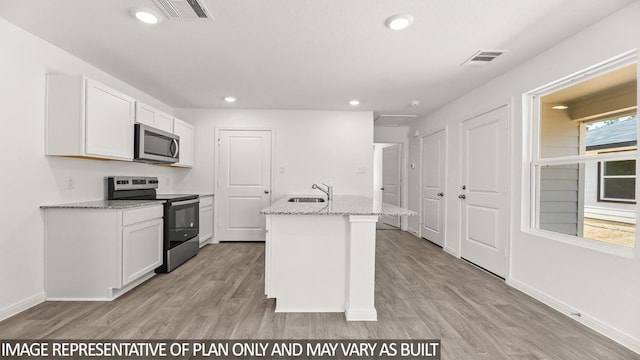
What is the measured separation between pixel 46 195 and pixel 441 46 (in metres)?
3.70

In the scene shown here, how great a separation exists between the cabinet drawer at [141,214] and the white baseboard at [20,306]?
87 cm

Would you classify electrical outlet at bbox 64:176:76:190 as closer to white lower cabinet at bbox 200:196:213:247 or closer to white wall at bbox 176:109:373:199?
white lower cabinet at bbox 200:196:213:247

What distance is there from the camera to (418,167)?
17.6ft

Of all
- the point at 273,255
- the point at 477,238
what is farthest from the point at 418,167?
the point at 273,255

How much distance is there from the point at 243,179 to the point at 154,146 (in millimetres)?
1565

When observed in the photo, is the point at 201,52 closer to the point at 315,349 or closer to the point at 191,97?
the point at 191,97

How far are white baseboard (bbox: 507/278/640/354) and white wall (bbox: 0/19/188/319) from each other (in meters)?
4.37

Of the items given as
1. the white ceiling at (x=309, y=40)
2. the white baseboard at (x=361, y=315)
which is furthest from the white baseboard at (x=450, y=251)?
the white baseboard at (x=361, y=315)

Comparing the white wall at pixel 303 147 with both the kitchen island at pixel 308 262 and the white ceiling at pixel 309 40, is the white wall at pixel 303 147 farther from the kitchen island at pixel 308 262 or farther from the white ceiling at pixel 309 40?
the kitchen island at pixel 308 262

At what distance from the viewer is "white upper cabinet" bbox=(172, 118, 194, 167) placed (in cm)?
414

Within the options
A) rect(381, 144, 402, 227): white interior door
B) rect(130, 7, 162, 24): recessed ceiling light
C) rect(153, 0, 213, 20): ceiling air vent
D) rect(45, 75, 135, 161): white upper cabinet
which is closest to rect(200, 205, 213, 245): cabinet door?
rect(45, 75, 135, 161): white upper cabinet

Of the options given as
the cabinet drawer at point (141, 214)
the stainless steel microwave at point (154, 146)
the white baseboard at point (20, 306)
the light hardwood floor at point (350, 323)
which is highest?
the stainless steel microwave at point (154, 146)

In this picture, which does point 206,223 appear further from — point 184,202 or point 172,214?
point 172,214

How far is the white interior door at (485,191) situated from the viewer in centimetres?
313
